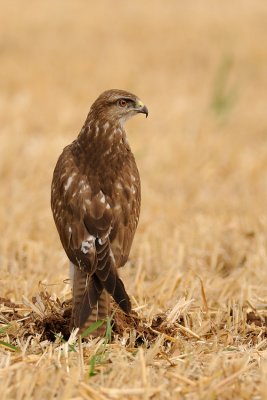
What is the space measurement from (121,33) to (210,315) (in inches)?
745

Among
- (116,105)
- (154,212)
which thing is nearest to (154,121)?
(154,212)

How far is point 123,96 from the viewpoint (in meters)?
5.32

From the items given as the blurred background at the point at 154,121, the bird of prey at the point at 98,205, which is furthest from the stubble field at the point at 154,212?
the bird of prey at the point at 98,205

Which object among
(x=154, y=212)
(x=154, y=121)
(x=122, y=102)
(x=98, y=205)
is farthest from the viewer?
(x=154, y=121)

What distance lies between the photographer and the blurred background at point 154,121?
7.68 metres

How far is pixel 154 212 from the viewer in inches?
361

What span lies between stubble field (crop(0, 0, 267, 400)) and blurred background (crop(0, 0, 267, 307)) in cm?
3

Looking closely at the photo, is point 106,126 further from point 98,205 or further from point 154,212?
point 154,212

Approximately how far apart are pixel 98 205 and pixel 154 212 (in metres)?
4.20

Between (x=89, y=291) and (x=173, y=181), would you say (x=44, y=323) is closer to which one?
(x=89, y=291)

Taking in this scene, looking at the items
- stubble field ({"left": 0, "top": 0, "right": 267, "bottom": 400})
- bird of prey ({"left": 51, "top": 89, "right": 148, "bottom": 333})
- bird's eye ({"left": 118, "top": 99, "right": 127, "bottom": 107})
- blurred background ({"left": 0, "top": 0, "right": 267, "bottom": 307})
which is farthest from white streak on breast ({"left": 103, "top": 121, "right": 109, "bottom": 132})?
blurred background ({"left": 0, "top": 0, "right": 267, "bottom": 307})

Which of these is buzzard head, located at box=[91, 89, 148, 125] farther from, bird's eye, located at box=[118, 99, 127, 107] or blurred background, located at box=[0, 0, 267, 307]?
blurred background, located at box=[0, 0, 267, 307]

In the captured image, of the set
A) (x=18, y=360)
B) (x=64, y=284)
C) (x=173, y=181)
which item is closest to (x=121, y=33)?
(x=173, y=181)

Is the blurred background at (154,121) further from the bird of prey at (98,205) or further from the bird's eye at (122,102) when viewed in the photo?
the bird's eye at (122,102)
